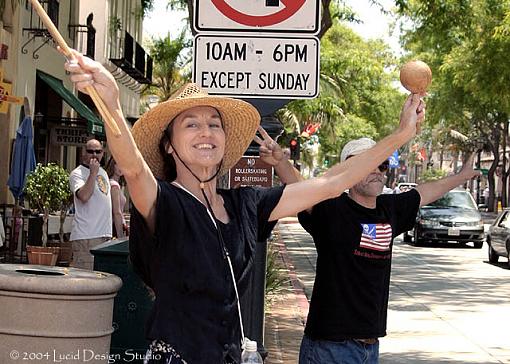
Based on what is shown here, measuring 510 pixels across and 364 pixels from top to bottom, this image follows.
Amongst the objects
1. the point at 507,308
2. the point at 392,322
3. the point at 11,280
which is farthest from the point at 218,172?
the point at 507,308

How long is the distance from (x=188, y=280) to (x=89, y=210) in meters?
6.29

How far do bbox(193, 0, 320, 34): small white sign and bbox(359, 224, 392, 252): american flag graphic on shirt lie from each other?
Result: 1.62m

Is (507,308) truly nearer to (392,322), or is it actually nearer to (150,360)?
(392,322)

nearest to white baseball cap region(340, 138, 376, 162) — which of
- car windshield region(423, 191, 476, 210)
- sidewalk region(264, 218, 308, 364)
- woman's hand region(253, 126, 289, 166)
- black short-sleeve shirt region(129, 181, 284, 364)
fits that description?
woman's hand region(253, 126, 289, 166)

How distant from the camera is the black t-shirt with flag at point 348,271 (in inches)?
173

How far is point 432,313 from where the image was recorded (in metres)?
12.8

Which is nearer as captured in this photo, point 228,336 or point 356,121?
point 228,336

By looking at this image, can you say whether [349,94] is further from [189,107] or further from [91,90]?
[91,90]

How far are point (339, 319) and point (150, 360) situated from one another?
148 centimetres

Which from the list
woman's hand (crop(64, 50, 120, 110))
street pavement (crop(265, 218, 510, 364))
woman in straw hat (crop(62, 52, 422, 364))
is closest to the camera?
woman's hand (crop(64, 50, 120, 110))

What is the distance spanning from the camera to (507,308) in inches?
536

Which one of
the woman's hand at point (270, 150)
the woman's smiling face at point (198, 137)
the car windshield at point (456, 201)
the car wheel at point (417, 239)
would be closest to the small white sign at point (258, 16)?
the woman's hand at point (270, 150)

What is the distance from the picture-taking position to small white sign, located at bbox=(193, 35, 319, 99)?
223 inches

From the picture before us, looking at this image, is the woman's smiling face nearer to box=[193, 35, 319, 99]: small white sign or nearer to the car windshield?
box=[193, 35, 319, 99]: small white sign
